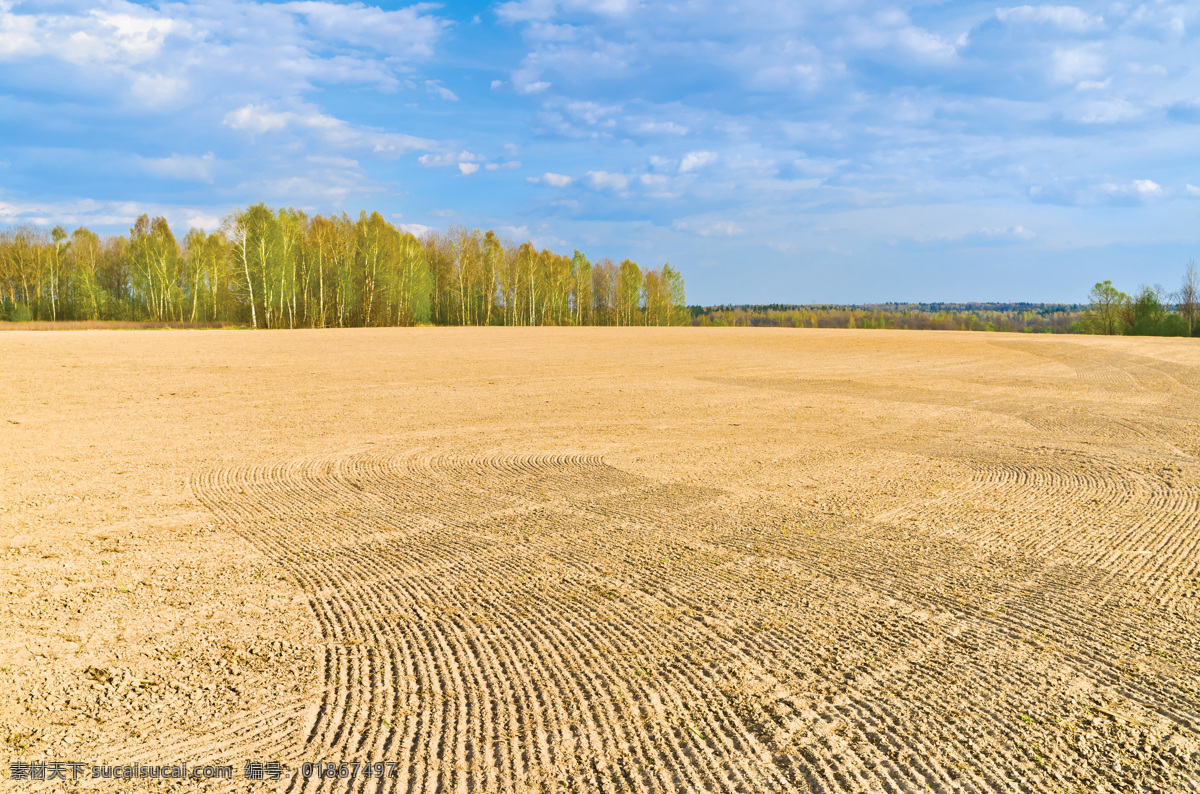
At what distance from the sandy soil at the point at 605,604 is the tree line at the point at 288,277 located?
48491mm

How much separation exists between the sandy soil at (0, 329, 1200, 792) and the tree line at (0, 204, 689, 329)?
4849cm

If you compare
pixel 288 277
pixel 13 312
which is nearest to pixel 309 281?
pixel 288 277

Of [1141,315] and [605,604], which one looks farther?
[1141,315]

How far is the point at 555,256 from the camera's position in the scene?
3265 inches

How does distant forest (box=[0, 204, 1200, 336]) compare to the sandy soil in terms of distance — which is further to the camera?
distant forest (box=[0, 204, 1200, 336])

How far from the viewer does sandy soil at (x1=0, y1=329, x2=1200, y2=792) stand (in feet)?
→ 11.0

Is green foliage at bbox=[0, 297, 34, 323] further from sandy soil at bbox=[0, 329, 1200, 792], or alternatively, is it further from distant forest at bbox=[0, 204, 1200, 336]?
sandy soil at bbox=[0, 329, 1200, 792]

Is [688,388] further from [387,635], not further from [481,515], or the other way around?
[387,635]

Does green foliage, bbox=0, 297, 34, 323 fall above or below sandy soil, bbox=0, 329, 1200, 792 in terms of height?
above

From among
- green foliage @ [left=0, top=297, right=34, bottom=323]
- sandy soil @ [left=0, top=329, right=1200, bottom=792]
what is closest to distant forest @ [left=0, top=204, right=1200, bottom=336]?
green foliage @ [left=0, top=297, right=34, bottom=323]

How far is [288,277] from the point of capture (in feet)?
190

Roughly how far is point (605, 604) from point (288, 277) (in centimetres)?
5981

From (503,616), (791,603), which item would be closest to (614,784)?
(503,616)

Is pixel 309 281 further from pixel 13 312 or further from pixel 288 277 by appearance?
pixel 13 312
